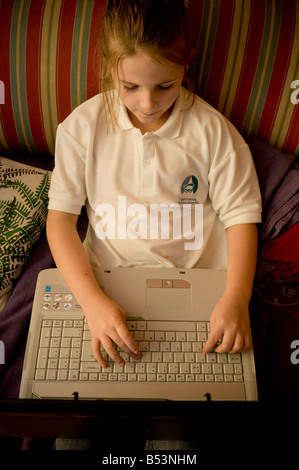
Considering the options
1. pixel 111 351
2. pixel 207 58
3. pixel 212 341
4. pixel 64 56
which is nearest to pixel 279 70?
pixel 207 58

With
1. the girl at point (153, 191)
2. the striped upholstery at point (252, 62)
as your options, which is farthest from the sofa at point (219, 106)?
the girl at point (153, 191)

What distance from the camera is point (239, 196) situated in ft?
2.91

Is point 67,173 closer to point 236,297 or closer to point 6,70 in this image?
point 6,70

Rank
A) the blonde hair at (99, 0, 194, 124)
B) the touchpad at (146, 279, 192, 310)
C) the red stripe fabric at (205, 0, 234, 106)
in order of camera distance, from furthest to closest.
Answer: the red stripe fabric at (205, 0, 234, 106), the touchpad at (146, 279, 192, 310), the blonde hair at (99, 0, 194, 124)

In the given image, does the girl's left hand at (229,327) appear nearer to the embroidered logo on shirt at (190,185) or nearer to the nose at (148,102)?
the embroidered logo on shirt at (190,185)

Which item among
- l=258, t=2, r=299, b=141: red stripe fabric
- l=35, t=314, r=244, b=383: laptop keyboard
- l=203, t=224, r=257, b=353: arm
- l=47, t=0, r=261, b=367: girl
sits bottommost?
l=35, t=314, r=244, b=383: laptop keyboard

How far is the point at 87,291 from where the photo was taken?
0.80 m

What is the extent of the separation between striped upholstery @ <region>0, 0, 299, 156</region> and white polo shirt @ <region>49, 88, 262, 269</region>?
14cm

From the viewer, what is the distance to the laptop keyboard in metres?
0.74

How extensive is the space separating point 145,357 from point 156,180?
15.8 inches

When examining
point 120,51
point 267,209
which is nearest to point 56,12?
point 120,51

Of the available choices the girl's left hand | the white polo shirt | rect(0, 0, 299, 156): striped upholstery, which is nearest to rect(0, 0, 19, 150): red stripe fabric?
rect(0, 0, 299, 156): striped upholstery

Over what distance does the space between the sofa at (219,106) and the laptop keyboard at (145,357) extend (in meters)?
0.17

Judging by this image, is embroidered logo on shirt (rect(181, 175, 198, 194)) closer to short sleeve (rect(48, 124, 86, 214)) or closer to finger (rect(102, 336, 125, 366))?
short sleeve (rect(48, 124, 86, 214))
